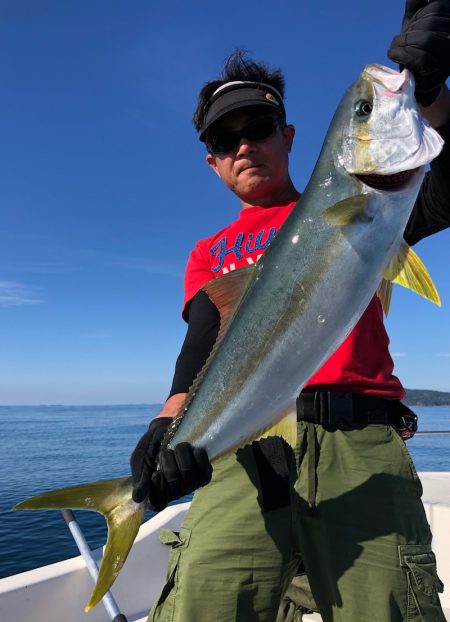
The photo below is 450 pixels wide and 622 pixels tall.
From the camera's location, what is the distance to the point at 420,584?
8.96 ft

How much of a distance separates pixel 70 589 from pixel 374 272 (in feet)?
17.1

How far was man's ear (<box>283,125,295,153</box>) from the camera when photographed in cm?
407

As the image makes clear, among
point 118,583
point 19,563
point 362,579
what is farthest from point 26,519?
point 362,579

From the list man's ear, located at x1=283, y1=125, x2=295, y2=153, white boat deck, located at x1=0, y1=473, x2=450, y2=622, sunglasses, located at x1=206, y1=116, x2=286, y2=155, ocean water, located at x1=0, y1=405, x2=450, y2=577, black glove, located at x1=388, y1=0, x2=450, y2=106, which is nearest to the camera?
black glove, located at x1=388, y1=0, x2=450, y2=106

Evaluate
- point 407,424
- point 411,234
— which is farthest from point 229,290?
point 407,424

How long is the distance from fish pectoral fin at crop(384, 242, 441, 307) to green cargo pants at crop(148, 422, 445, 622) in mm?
987

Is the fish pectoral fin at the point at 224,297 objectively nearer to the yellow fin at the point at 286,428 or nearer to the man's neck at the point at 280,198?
the yellow fin at the point at 286,428

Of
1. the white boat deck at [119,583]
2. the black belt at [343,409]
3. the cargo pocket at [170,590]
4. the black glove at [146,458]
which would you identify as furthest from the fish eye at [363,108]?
the white boat deck at [119,583]

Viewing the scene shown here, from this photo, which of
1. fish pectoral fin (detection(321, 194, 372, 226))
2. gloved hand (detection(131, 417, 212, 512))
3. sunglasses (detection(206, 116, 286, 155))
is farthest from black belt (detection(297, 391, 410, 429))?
sunglasses (detection(206, 116, 286, 155))

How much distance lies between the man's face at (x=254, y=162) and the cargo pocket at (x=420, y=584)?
9.22 feet

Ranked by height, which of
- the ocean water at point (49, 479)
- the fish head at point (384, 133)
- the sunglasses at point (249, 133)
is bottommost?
the ocean water at point (49, 479)

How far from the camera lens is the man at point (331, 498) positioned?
2736mm

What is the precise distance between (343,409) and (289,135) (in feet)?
8.03

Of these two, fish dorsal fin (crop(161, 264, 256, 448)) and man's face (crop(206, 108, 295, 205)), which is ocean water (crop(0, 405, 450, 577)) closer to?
fish dorsal fin (crop(161, 264, 256, 448))
